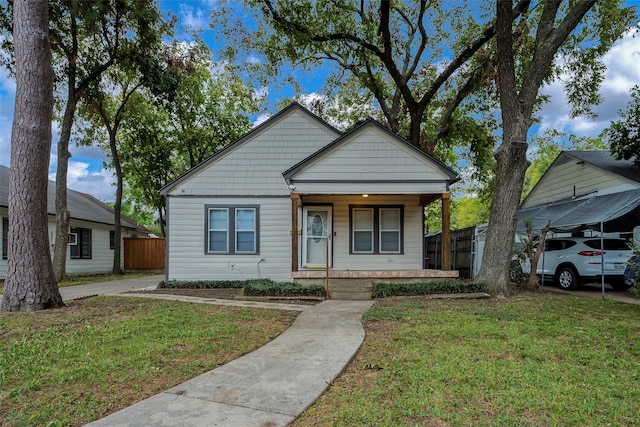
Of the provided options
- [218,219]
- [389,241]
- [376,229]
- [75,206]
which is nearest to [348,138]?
[376,229]

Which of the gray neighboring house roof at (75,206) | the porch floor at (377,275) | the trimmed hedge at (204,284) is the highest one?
the gray neighboring house roof at (75,206)

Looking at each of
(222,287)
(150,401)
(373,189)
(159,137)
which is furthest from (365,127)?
(159,137)

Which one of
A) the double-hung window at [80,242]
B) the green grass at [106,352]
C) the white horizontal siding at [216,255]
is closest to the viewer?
the green grass at [106,352]

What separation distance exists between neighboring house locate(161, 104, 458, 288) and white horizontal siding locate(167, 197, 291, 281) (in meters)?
0.03

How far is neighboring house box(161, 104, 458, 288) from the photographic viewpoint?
38.7 ft

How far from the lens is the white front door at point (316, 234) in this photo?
39.2ft

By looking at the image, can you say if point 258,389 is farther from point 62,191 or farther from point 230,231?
point 62,191

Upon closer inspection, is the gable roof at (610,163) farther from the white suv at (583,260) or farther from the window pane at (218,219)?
the window pane at (218,219)

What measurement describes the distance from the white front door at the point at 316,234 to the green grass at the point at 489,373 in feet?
17.5

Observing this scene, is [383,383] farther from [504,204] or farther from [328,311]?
[504,204]

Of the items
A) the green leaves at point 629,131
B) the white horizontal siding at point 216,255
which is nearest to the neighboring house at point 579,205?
the green leaves at point 629,131

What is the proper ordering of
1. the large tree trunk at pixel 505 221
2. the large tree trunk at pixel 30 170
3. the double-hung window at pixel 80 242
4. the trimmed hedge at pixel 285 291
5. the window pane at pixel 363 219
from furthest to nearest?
the double-hung window at pixel 80 242, the window pane at pixel 363 219, the large tree trunk at pixel 505 221, the trimmed hedge at pixel 285 291, the large tree trunk at pixel 30 170

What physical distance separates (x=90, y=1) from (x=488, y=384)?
15.0 meters

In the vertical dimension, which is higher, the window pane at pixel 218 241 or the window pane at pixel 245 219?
the window pane at pixel 245 219
